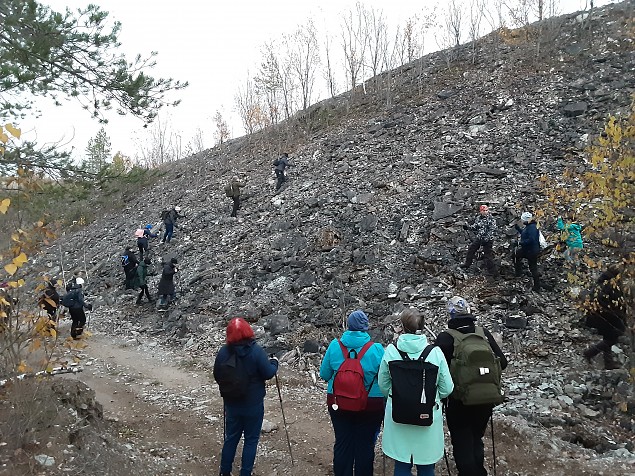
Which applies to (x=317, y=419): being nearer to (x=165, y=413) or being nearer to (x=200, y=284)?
(x=165, y=413)

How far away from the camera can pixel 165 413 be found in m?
7.16

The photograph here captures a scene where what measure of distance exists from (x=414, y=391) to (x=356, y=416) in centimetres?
83

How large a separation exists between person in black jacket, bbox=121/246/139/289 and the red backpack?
13.0 metres

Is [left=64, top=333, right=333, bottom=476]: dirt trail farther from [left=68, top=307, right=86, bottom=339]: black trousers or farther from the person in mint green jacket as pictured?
the person in mint green jacket

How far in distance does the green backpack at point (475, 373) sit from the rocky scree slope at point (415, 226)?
2.89 m

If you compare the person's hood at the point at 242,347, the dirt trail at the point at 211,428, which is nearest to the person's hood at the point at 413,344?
the person's hood at the point at 242,347

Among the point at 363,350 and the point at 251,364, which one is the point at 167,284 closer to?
the point at 251,364

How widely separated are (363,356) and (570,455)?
351 cm

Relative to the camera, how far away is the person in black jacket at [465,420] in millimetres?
3963

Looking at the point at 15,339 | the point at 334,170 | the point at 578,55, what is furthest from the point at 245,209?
the point at 578,55

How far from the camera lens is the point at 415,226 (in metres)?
13.2

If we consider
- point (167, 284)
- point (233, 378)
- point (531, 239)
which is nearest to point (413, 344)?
point (233, 378)

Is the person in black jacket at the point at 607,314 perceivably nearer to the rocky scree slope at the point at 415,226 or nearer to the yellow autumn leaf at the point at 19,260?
the rocky scree slope at the point at 415,226

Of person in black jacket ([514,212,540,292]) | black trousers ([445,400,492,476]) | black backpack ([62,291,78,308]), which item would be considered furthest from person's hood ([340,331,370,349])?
black backpack ([62,291,78,308])
